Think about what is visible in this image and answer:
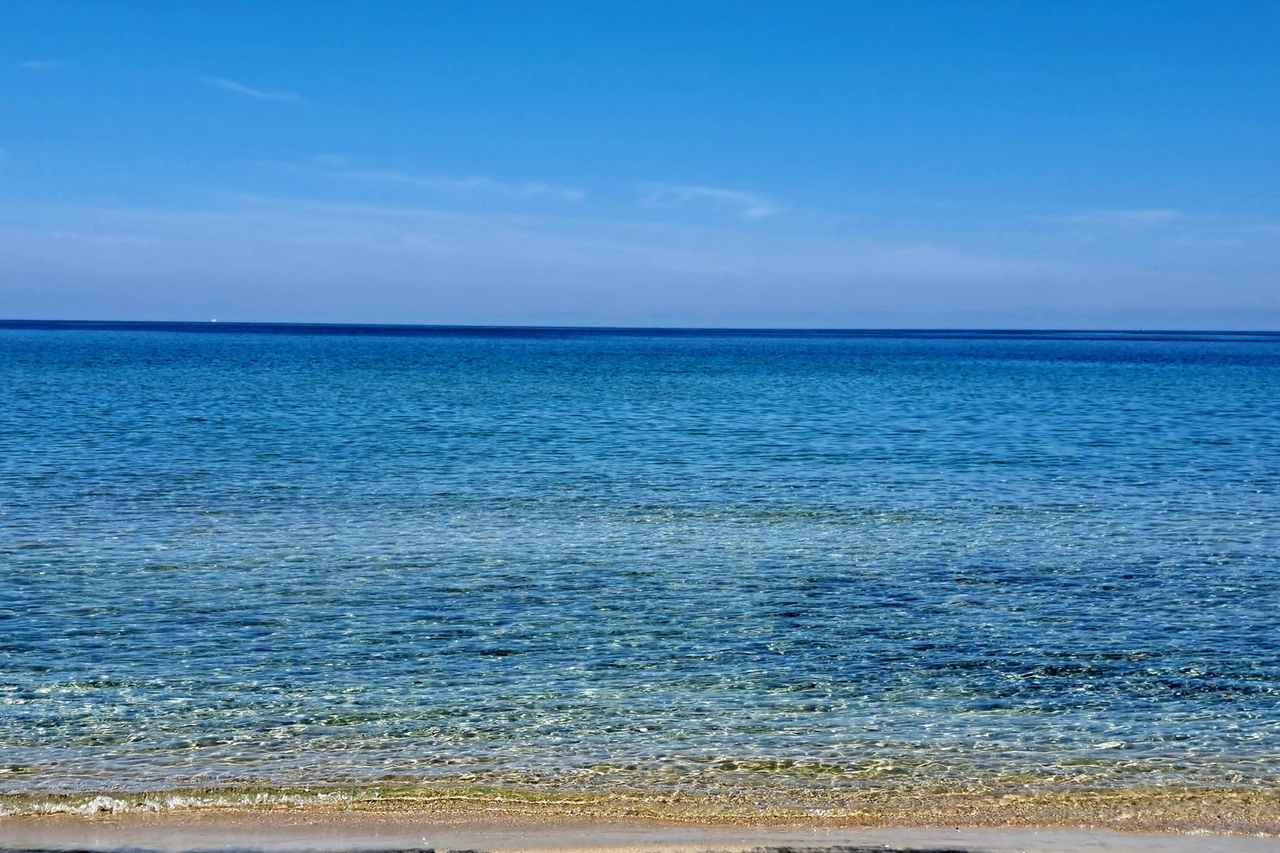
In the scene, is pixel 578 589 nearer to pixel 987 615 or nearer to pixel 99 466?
pixel 987 615

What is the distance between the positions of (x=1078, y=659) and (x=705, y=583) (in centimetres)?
603

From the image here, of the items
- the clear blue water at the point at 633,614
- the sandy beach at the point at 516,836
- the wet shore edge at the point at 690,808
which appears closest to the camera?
the sandy beach at the point at 516,836

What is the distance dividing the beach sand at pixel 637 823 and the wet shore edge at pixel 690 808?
0.02 metres

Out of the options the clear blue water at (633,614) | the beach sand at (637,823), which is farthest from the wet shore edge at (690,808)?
the clear blue water at (633,614)

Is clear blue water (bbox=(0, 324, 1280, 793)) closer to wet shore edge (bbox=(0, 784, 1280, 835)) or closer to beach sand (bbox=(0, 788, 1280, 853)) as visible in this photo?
wet shore edge (bbox=(0, 784, 1280, 835))

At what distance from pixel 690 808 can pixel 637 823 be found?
1.86 feet

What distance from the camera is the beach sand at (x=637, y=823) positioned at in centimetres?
948

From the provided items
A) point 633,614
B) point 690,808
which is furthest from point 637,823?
point 633,614

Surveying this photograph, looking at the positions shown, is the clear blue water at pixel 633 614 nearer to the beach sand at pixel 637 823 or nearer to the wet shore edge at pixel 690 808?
the wet shore edge at pixel 690 808

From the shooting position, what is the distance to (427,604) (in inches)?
676

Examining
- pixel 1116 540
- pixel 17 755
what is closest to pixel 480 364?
pixel 1116 540

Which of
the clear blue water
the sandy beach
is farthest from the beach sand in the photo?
the clear blue water

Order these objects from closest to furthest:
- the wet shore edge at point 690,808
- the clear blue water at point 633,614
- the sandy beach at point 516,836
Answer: the sandy beach at point 516,836 → the wet shore edge at point 690,808 → the clear blue water at point 633,614

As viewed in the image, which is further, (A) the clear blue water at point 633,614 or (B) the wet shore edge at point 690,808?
(A) the clear blue water at point 633,614
